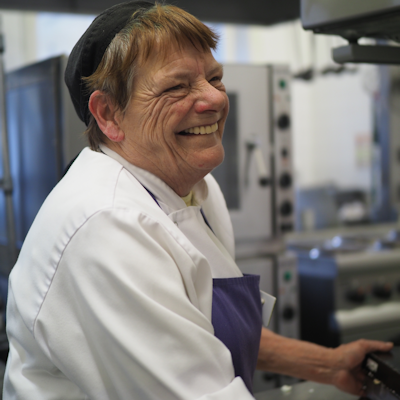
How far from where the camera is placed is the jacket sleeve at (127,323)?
2.27ft

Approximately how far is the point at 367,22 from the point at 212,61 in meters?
0.29

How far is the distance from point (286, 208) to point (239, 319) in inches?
49.3

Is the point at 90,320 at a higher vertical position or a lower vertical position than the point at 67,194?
lower

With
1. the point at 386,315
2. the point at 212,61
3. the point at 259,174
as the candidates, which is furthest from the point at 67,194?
the point at 386,315

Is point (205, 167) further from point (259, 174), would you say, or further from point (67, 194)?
point (259, 174)

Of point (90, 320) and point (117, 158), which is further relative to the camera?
point (117, 158)

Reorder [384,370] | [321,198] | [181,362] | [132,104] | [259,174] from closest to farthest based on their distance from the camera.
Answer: [181,362] < [132,104] < [384,370] < [259,174] < [321,198]

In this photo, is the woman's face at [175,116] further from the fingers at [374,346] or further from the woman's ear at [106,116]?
the fingers at [374,346]

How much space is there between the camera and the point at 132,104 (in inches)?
33.0

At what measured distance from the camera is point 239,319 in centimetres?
88

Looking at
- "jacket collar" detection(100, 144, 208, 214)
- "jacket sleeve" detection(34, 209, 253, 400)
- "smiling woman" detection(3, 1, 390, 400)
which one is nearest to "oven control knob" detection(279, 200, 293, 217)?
"smiling woman" detection(3, 1, 390, 400)

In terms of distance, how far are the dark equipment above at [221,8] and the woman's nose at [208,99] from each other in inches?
63.5

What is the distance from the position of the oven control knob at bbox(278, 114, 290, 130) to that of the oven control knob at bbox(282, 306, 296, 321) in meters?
0.74

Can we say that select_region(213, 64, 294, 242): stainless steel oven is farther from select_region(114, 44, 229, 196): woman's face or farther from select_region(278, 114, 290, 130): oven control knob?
select_region(114, 44, 229, 196): woman's face
